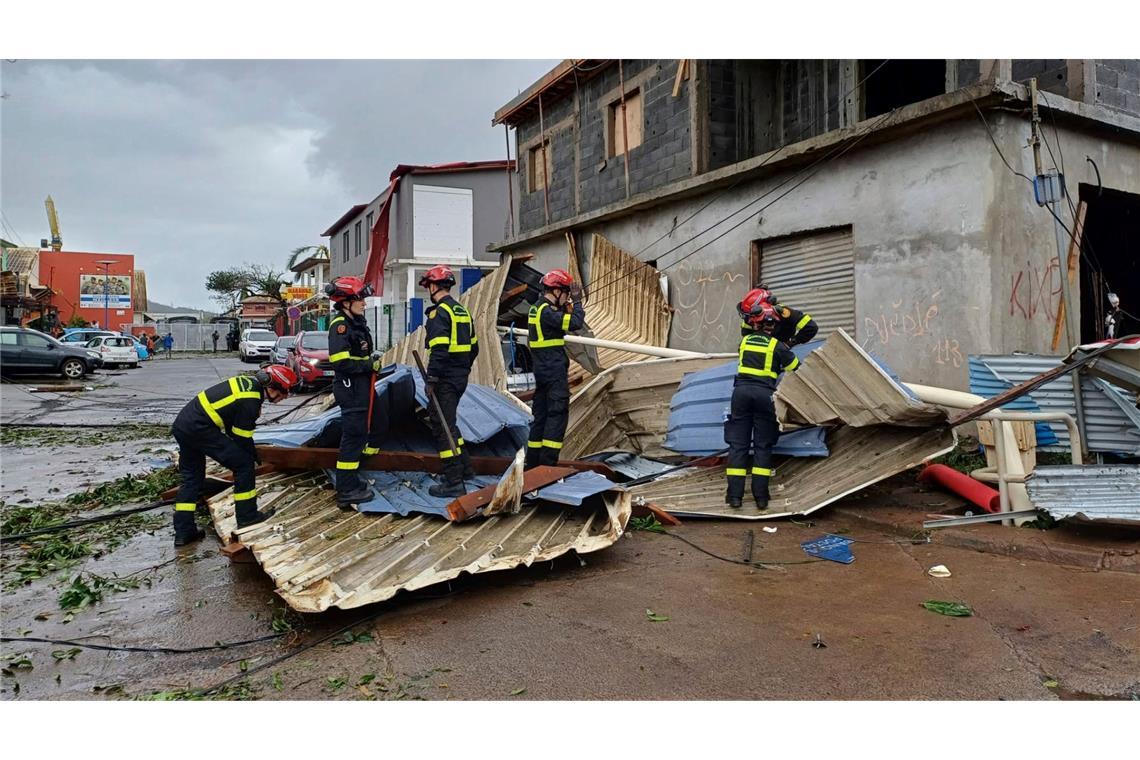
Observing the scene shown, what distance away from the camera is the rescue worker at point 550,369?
6223mm

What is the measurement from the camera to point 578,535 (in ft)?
15.1

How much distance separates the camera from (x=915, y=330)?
26.4ft

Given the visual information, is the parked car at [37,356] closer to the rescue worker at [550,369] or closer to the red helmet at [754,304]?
the rescue worker at [550,369]

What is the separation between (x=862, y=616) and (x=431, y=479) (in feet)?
11.0

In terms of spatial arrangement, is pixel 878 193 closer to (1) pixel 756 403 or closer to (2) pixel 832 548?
(1) pixel 756 403

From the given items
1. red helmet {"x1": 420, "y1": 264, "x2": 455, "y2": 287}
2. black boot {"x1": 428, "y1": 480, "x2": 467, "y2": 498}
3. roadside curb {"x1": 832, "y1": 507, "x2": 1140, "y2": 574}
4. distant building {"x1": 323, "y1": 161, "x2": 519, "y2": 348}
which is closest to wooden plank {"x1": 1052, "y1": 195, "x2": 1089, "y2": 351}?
roadside curb {"x1": 832, "y1": 507, "x2": 1140, "y2": 574}

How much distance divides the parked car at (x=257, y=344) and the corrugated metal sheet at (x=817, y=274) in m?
24.6

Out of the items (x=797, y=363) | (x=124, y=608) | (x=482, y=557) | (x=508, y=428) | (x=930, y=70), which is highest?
(x=930, y=70)

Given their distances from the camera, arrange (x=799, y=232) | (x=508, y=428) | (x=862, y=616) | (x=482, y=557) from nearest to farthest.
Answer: (x=862, y=616) < (x=482, y=557) < (x=508, y=428) < (x=799, y=232)

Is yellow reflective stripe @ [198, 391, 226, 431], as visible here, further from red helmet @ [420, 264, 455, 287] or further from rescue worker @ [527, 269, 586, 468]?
rescue worker @ [527, 269, 586, 468]

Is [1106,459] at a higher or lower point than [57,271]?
lower

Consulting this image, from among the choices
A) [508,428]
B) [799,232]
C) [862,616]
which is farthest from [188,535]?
[799,232]

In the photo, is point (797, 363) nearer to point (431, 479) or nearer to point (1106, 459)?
point (1106, 459)
